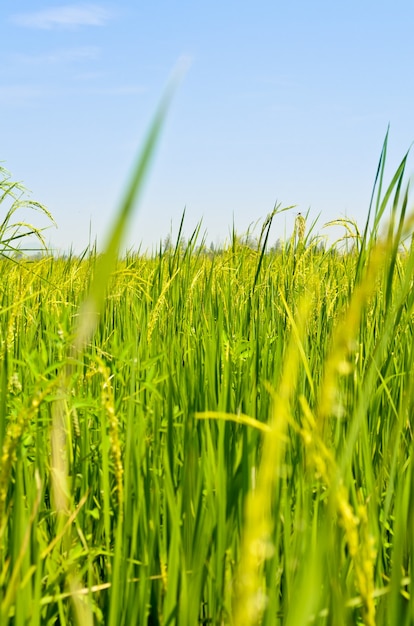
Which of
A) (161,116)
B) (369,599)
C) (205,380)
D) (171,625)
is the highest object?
(161,116)

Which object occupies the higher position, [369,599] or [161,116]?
[161,116]

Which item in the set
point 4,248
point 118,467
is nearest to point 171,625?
point 118,467

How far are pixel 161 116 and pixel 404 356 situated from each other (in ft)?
5.54

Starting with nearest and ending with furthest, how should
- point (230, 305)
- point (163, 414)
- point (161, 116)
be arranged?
point (161, 116), point (163, 414), point (230, 305)

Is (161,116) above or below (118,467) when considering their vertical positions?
above

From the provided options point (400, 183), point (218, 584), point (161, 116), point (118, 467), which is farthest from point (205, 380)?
point (161, 116)

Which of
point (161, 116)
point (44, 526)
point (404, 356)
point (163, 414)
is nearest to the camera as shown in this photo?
point (161, 116)

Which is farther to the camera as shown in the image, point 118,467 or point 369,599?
point 118,467

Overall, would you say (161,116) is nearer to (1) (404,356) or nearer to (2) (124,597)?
(2) (124,597)

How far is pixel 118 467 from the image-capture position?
2.51 feet

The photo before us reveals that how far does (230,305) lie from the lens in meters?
2.87

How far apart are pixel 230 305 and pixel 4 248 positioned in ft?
4.43

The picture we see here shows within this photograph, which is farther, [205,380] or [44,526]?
[205,380]

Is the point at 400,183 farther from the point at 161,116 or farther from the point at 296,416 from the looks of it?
the point at 161,116
